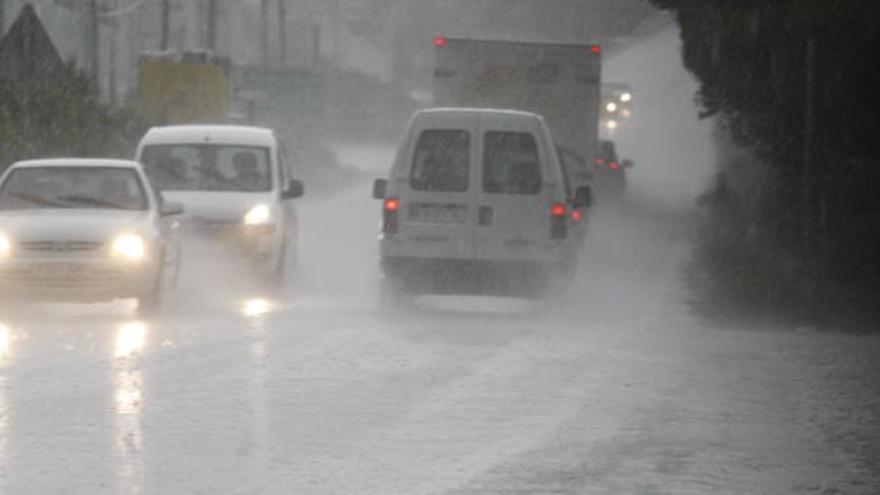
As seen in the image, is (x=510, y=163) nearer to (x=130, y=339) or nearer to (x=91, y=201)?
(x=91, y=201)

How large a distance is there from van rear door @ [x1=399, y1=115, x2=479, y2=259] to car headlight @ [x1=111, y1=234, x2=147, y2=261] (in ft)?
9.07

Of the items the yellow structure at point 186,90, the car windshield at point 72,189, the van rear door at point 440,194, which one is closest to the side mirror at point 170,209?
the car windshield at point 72,189

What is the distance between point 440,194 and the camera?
2144cm

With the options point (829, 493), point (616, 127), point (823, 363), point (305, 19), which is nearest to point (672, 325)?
point (823, 363)

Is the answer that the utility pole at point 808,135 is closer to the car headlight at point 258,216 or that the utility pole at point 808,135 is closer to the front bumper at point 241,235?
the car headlight at point 258,216

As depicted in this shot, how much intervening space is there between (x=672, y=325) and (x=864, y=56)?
11.9 metres

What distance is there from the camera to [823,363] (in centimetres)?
Answer: 1728

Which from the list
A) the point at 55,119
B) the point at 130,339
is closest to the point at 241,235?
the point at 130,339

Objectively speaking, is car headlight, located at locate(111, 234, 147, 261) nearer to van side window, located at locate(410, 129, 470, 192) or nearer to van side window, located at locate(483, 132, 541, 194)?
van side window, located at locate(410, 129, 470, 192)

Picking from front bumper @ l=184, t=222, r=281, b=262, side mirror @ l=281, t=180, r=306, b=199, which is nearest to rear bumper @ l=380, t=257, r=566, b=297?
front bumper @ l=184, t=222, r=281, b=262

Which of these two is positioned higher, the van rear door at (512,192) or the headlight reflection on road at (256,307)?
the van rear door at (512,192)

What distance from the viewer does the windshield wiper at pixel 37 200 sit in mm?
20781

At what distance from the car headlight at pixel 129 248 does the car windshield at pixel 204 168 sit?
4461mm

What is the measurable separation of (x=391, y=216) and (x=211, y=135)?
427cm
